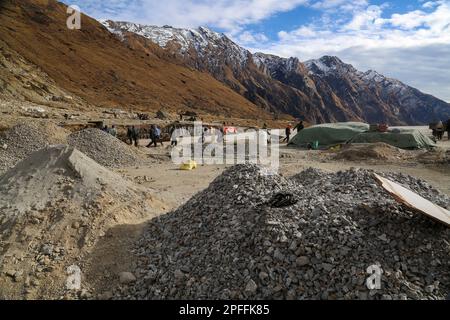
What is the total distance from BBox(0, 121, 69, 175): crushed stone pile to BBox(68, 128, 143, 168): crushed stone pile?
0.70 metres

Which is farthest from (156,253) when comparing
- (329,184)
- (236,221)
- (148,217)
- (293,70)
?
(293,70)

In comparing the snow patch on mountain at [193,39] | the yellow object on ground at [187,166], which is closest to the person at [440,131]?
the yellow object on ground at [187,166]

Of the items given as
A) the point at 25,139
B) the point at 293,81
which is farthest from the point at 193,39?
the point at 25,139

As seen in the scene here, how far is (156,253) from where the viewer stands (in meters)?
5.27

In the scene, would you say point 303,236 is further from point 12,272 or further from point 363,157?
point 363,157

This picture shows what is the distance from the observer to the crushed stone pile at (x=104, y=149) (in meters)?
13.9

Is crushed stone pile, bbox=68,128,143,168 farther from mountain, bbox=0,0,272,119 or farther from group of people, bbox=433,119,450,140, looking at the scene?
group of people, bbox=433,119,450,140

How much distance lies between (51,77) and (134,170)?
111 ft

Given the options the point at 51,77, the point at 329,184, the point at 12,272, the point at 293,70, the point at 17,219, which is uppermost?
the point at 293,70

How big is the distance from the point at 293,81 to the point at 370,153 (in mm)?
92107

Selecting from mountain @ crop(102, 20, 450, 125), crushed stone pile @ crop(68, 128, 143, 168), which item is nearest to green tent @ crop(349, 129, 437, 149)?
crushed stone pile @ crop(68, 128, 143, 168)

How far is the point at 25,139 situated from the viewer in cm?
1387

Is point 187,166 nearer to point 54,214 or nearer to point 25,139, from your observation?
point 25,139

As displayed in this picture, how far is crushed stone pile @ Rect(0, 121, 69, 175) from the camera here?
12817 mm
